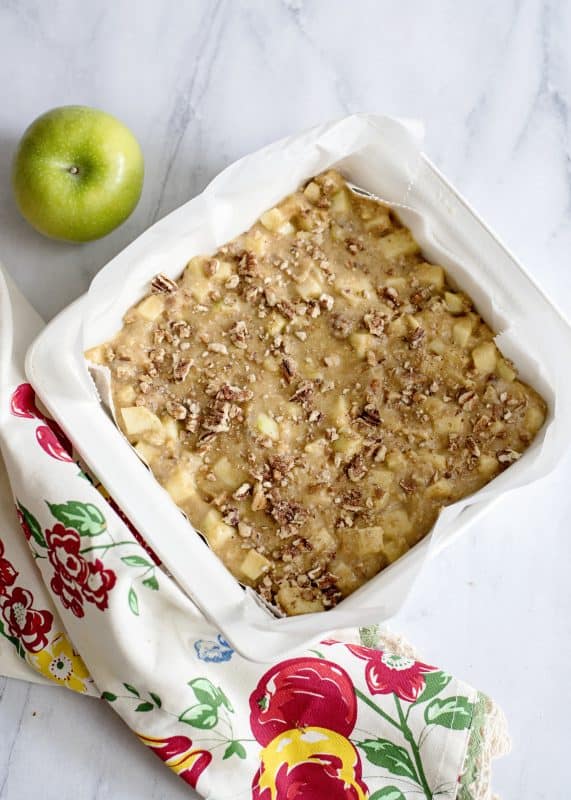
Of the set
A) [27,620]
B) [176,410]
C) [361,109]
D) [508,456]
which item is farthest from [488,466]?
[27,620]

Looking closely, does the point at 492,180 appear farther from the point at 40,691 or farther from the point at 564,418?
the point at 40,691

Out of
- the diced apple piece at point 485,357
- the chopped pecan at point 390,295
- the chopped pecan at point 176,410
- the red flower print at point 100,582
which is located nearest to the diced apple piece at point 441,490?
the diced apple piece at point 485,357

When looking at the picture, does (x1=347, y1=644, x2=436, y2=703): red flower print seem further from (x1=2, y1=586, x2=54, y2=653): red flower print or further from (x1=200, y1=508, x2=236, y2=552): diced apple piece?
(x1=2, y1=586, x2=54, y2=653): red flower print

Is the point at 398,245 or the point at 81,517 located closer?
the point at 81,517

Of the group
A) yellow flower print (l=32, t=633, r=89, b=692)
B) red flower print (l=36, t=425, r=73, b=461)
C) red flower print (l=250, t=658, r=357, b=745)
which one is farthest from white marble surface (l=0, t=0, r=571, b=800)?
red flower print (l=36, t=425, r=73, b=461)

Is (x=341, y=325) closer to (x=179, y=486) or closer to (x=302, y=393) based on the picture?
(x=302, y=393)
